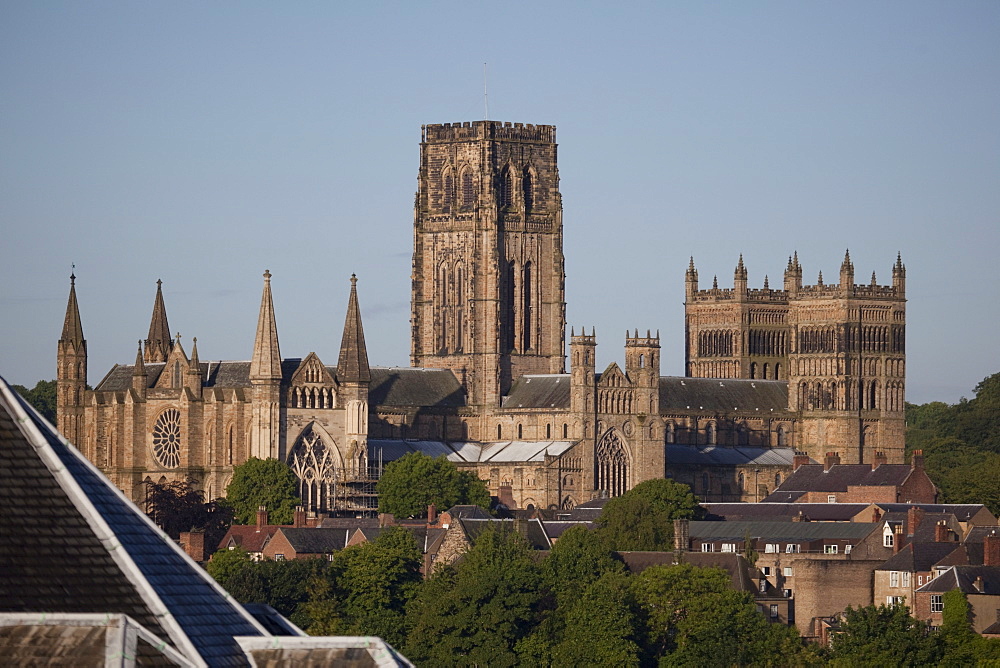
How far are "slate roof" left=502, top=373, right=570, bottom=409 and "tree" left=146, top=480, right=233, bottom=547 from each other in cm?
2324

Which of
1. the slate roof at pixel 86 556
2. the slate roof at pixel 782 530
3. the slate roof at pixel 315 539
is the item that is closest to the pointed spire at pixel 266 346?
the slate roof at pixel 315 539

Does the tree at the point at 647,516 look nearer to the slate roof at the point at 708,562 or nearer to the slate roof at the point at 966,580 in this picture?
the slate roof at the point at 708,562

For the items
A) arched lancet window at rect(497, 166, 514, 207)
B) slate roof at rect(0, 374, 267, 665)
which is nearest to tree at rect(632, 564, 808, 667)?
arched lancet window at rect(497, 166, 514, 207)

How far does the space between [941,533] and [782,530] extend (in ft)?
30.0

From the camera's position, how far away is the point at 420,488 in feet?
396

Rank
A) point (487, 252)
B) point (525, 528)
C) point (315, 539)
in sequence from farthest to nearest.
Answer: point (487, 252) → point (315, 539) → point (525, 528)

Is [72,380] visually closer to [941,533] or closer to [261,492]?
[261,492]

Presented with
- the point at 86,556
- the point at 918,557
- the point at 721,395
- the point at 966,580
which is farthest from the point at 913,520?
the point at 86,556

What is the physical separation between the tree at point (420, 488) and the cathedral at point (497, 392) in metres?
1.67

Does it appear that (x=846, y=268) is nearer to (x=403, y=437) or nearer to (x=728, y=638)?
(x=403, y=437)

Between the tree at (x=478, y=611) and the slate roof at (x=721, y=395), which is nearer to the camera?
the tree at (x=478, y=611)

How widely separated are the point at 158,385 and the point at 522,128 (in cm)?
2889

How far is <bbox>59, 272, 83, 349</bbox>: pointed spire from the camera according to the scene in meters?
129

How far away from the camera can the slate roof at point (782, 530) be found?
10000cm
